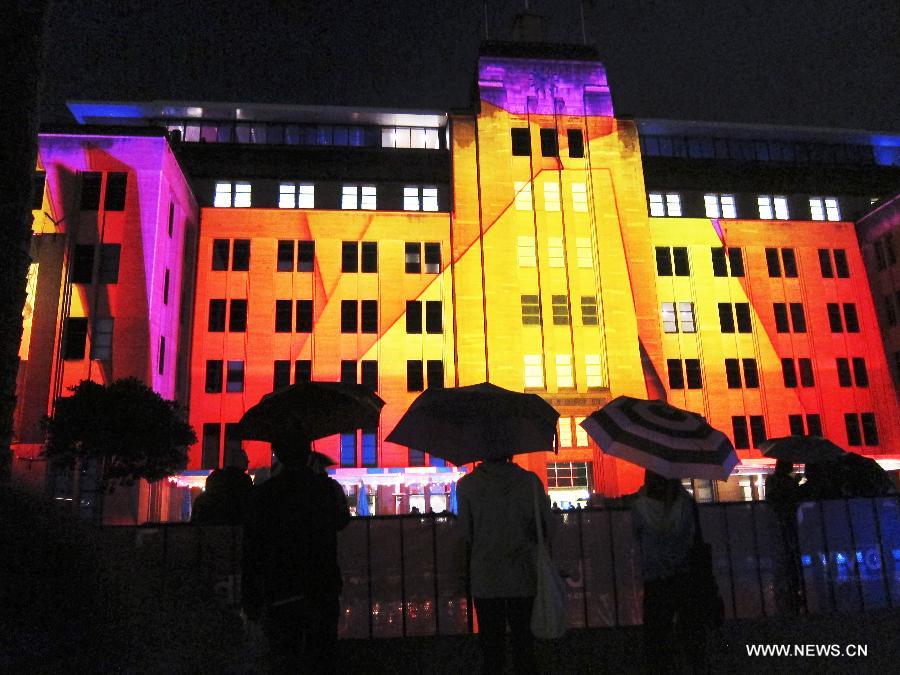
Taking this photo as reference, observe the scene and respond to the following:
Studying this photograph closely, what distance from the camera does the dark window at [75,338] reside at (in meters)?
32.0

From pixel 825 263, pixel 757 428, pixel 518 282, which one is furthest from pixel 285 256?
pixel 825 263

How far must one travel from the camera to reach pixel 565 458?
37688 millimetres

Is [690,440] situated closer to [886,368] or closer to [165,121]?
[886,368]

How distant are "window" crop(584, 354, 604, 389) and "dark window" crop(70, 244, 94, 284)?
2553cm

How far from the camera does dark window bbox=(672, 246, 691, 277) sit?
43.9 meters

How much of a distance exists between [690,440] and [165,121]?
48420 mm

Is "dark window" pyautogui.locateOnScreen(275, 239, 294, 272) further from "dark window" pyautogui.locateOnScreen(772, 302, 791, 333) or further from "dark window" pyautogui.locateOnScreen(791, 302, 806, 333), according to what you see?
"dark window" pyautogui.locateOnScreen(791, 302, 806, 333)

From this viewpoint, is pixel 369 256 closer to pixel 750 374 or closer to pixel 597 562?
pixel 750 374

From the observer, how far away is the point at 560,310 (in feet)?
133

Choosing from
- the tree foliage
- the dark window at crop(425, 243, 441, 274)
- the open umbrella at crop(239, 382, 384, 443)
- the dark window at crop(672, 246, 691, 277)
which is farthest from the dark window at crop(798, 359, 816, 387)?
the open umbrella at crop(239, 382, 384, 443)

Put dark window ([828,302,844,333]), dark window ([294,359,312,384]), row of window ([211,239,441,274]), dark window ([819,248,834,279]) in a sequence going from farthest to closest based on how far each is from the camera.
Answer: dark window ([819,248,834,279])
dark window ([828,302,844,333])
row of window ([211,239,441,274])
dark window ([294,359,312,384])

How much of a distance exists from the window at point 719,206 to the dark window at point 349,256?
2300 cm

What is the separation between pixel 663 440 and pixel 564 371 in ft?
112

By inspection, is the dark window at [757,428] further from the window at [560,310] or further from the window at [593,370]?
the window at [560,310]
